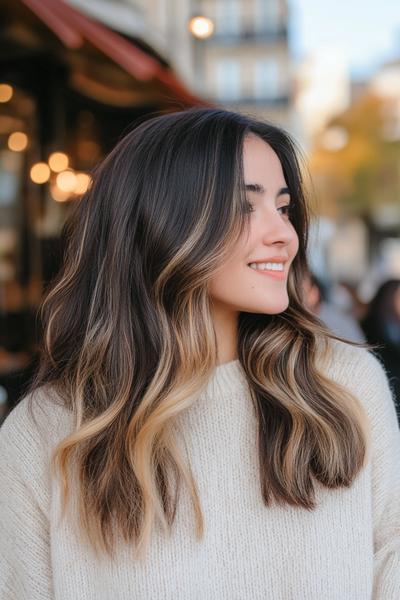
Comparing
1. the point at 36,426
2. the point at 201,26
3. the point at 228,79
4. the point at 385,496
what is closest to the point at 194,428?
the point at 36,426

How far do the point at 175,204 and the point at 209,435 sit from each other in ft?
1.85

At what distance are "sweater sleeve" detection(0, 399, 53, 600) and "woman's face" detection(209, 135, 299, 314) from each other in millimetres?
589

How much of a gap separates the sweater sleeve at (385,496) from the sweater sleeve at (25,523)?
777 millimetres

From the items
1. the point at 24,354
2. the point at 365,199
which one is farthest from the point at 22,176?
the point at 365,199

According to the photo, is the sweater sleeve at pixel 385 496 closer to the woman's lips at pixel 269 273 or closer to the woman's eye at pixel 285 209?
the woman's lips at pixel 269 273

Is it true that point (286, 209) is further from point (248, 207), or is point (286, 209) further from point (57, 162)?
point (57, 162)

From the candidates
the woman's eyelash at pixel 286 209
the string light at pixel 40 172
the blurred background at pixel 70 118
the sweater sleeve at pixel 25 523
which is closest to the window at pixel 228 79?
the blurred background at pixel 70 118

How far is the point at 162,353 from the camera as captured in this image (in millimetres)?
1929

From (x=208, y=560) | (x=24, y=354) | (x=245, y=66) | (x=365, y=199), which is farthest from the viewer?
(x=245, y=66)

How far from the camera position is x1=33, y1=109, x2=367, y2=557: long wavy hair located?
73.4 inches

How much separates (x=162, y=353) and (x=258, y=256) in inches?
12.7

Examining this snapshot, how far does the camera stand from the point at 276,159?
6.72ft

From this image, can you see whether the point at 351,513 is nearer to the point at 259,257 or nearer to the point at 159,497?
the point at 159,497

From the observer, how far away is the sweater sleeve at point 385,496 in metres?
1.88
